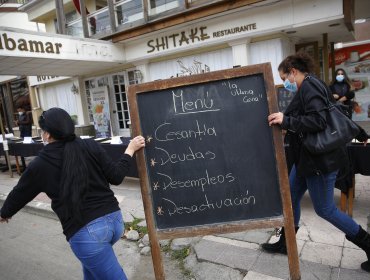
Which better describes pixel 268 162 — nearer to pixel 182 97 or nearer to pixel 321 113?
pixel 321 113

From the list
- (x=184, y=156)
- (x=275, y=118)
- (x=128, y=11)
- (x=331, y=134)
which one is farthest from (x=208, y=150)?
(x=128, y=11)

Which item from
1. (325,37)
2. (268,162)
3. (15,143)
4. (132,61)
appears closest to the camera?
(268,162)

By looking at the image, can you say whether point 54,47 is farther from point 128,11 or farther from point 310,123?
point 310,123

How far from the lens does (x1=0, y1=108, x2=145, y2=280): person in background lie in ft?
6.21

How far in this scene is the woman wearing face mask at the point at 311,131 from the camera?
2.27 m

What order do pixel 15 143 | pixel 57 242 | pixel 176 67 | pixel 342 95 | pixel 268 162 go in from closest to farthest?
pixel 268 162
pixel 57 242
pixel 342 95
pixel 15 143
pixel 176 67

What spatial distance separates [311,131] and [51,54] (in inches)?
323

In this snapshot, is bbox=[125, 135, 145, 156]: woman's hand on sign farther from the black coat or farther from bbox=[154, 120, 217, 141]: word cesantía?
the black coat

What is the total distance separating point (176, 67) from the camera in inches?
388

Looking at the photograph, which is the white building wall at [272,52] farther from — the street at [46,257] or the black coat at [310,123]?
the street at [46,257]

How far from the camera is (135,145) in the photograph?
2268 mm

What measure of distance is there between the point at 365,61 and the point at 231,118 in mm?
10991

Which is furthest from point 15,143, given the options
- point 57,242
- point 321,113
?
point 321,113

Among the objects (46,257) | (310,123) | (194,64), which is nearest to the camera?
(310,123)
